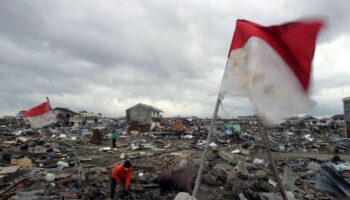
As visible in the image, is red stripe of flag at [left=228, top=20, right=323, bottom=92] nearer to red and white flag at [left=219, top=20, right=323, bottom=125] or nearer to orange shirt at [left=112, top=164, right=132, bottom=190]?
red and white flag at [left=219, top=20, right=323, bottom=125]

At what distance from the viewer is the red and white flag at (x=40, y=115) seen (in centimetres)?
1114

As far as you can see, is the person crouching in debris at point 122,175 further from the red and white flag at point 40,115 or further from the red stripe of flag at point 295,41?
the red stripe of flag at point 295,41

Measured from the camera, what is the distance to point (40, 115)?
36.8ft

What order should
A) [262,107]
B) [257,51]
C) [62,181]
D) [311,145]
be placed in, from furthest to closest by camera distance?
[311,145] → [62,181] → [257,51] → [262,107]

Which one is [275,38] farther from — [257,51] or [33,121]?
[33,121]

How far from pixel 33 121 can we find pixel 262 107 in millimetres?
9452

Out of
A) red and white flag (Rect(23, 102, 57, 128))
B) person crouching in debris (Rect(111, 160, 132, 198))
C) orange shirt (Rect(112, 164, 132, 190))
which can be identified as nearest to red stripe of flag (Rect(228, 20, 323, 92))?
person crouching in debris (Rect(111, 160, 132, 198))

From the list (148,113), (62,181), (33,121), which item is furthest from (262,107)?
(148,113)

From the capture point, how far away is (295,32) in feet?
12.9

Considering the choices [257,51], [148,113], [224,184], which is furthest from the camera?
[148,113]

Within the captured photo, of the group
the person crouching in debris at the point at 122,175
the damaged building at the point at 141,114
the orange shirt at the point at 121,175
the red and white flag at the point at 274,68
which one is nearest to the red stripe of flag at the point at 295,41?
the red and white flag at the point at 274,68

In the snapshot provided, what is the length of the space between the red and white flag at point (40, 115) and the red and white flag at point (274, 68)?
28.4 ft

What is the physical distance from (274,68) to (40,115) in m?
9.40

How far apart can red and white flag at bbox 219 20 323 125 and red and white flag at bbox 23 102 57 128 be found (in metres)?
8.64
